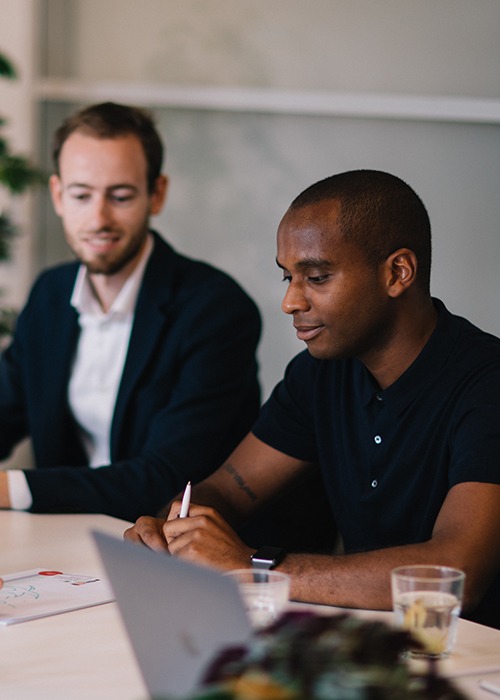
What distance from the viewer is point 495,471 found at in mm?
1497

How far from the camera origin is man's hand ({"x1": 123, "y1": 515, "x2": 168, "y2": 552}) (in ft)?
5.08

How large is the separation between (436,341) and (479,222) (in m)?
1.99

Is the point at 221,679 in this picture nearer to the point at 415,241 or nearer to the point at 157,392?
the point at 415,241

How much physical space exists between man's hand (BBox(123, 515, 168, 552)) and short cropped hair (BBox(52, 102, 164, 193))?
4.28ft

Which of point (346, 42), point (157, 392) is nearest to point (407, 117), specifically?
point (346, 42)

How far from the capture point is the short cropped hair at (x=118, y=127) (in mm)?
2662

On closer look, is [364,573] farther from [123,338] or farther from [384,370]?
[123,338]

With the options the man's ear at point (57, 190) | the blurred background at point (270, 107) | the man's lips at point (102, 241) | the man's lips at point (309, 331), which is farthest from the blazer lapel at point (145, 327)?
the blurred background at point (270, 107)

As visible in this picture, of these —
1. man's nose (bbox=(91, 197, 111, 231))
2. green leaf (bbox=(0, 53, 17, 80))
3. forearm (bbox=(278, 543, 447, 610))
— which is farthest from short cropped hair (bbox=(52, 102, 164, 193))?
forearm (bbox=(278, 543, 447, 610))

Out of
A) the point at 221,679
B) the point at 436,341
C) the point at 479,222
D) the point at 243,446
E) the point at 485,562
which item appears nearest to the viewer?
the point at 221,679

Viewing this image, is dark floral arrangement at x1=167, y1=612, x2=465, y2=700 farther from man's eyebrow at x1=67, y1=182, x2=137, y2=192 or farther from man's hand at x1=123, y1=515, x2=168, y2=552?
man's eyebrow at x1=67, y1=182, x2=137, y2=192

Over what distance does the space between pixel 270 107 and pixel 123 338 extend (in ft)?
4.76

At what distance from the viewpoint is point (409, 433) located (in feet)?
5.58

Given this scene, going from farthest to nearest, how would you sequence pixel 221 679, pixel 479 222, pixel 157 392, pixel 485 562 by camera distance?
1. pixel 479 222
2. pixel 157 392
3. pixel 485 562
4. pixel 221 679
